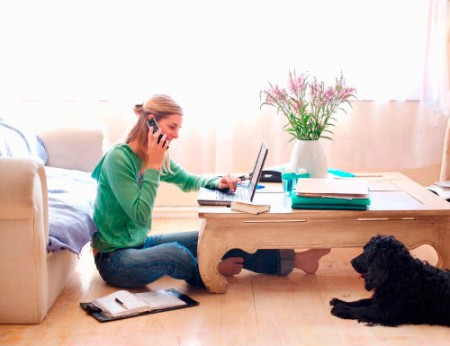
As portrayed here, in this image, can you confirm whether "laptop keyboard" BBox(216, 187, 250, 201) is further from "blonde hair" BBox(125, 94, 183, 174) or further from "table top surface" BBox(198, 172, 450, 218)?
"blonde hair" BBox(125, 94, 183, 174)

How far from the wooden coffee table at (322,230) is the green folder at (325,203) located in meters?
0.02

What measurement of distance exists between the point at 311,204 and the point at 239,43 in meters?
1.45

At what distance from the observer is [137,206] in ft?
9.41

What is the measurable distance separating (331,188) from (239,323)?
2.14ft

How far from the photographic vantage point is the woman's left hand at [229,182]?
314 cm

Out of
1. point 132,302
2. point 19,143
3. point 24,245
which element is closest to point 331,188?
point 132,302

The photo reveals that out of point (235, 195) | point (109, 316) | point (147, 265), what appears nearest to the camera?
point (109, 316)

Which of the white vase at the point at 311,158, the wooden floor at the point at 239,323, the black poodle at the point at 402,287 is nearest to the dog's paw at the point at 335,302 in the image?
the wooden floor at the point at 239,323

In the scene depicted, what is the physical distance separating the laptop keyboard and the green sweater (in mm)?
94

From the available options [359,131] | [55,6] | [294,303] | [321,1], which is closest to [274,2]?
[321,1]

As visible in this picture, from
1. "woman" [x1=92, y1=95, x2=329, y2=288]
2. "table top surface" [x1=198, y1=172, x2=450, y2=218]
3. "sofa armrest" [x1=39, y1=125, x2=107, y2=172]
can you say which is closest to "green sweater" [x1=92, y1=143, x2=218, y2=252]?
"woman" [x1=92, y1=95, x2=329, y2=288]

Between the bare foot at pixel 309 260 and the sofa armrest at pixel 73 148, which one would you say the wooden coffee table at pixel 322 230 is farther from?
the sofa armrest at pixel 73 148

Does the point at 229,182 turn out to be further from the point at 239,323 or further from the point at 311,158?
the point at 239,323

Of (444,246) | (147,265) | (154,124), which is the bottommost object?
(147,265)
